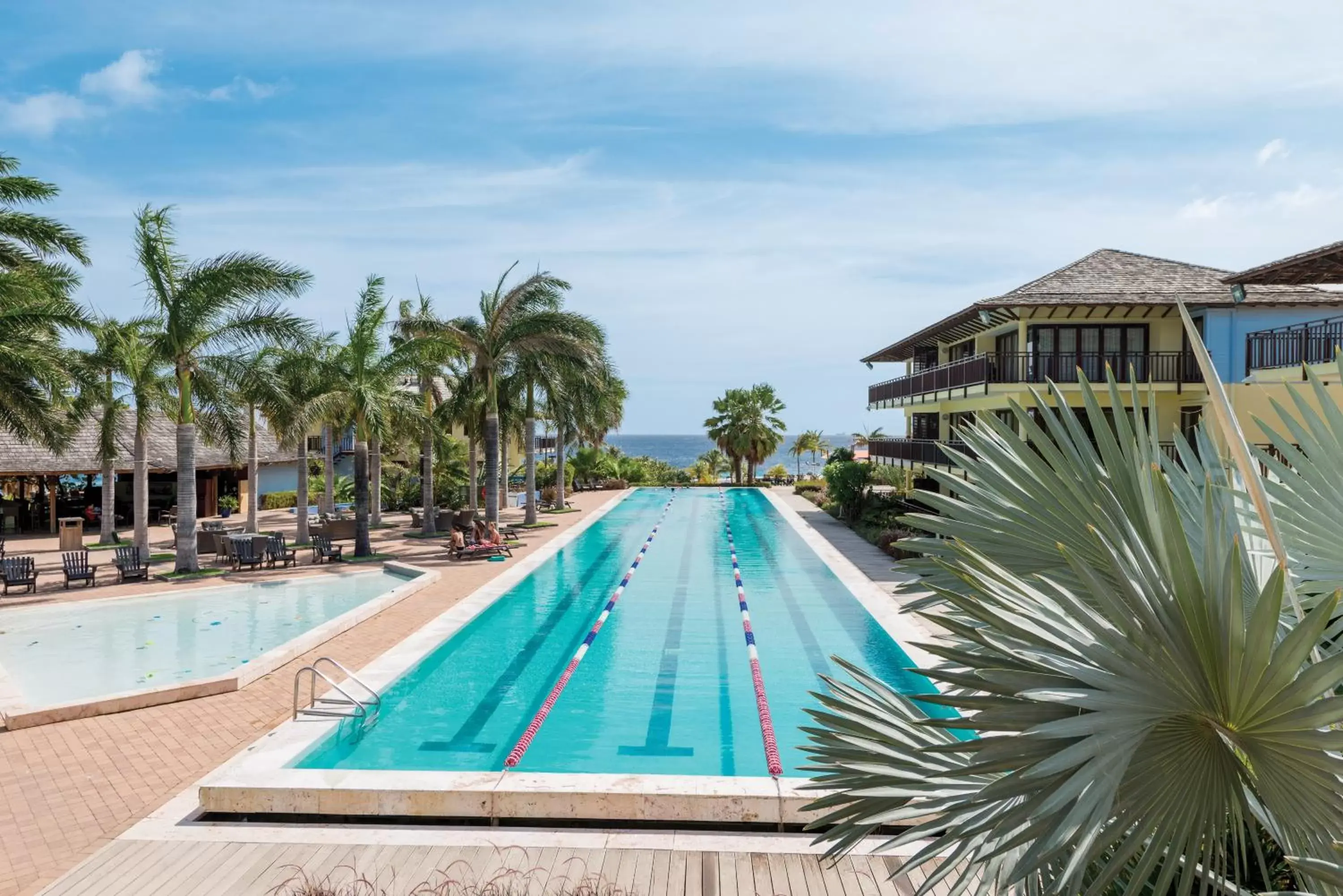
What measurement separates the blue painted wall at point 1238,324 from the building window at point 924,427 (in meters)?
11.5

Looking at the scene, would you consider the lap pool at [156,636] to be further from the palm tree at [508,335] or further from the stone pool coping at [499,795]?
the palm tree at [508,335]

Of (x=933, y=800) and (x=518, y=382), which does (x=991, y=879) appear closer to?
(x=933, y=800)

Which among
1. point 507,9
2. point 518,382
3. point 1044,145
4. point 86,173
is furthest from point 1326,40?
point 518,382

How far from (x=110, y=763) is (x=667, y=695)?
6.52 meters

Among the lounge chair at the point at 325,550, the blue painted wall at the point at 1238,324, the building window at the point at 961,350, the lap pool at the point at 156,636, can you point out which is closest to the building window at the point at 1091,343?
the blue painted wall at the point at 1238,324

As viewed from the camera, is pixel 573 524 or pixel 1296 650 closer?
pixel 1296 650

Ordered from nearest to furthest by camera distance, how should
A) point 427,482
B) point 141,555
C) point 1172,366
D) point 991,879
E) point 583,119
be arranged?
point 991,879 → point 583,119 → point 141,555 → point 1172,366 → point 427,482

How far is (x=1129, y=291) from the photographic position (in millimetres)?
22203

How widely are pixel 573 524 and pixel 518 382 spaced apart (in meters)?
5.47

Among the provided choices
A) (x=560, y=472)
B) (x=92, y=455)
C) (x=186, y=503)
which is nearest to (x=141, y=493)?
(x=186, y=503)

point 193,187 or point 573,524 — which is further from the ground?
point 193,187

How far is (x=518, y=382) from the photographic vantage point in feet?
102

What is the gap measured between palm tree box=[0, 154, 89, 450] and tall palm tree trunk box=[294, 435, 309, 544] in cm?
542

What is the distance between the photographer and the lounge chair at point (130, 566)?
61.8 feet
